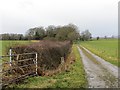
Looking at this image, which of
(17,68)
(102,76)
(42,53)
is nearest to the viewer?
(17,68)

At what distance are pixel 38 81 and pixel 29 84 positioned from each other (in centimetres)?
89

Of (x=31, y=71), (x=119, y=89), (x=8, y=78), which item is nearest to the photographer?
(x=119, y=89)

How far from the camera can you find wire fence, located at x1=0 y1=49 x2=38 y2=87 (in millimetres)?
→ 11936

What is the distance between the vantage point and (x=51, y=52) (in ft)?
62.3

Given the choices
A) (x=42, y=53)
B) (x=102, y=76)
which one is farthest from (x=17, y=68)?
(x=102, y=76)

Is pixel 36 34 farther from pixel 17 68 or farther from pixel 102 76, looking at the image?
pixel 17 68

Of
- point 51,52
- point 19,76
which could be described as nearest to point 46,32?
point 51,52

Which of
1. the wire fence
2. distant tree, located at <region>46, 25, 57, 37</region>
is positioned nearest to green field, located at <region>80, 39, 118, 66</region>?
distant tree, located at <region>46, 25, 57, 37</region>

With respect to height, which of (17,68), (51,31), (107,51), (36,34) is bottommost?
(107,51)

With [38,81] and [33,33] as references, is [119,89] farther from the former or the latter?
[33,33]

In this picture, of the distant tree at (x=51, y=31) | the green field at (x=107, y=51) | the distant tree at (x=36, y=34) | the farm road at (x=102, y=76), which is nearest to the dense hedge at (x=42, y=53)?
the farm road at (x=102, y=76)

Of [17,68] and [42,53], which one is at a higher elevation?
[42,53]

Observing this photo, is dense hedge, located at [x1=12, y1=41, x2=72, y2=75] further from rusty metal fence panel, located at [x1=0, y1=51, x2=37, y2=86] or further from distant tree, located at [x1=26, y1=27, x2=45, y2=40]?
distant tree, located at [x1=26, y1=27, x2=45, y2=40]

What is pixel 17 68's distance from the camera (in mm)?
13562
